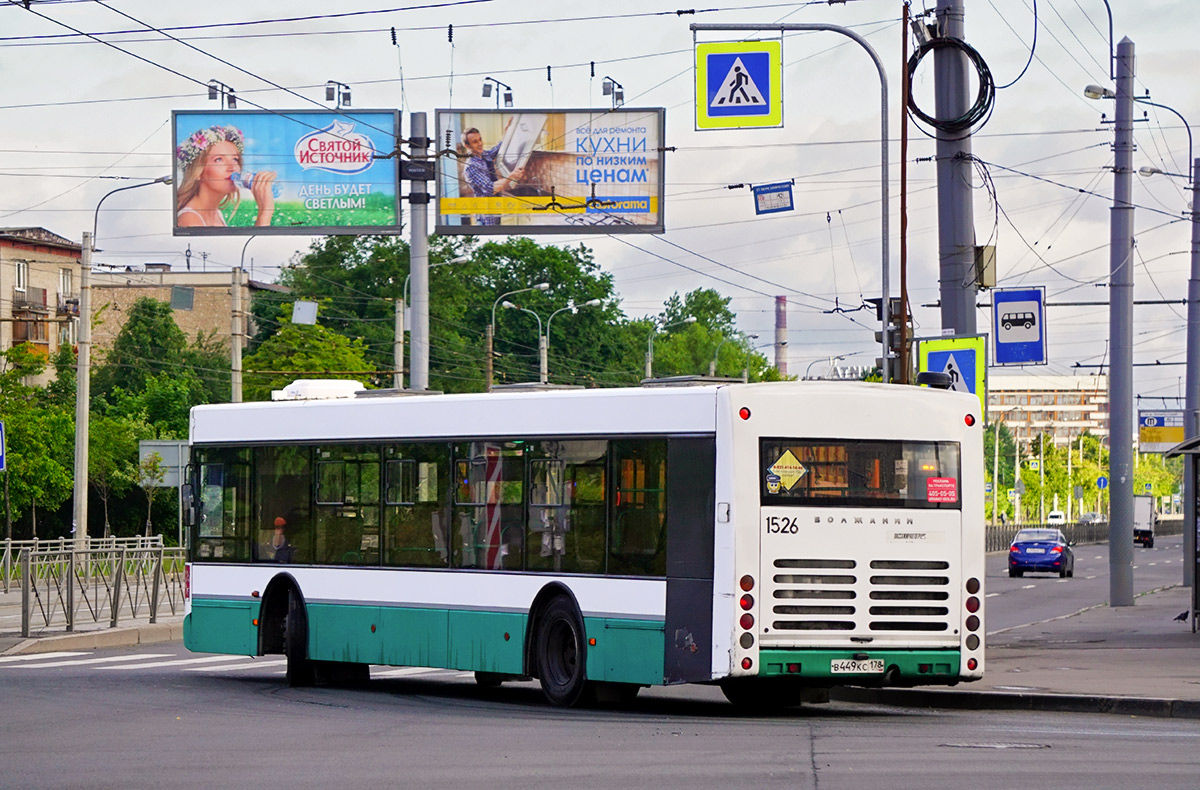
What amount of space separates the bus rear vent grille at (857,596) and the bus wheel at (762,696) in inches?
56.7

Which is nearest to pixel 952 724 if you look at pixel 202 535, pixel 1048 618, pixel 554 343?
pixel 202 535

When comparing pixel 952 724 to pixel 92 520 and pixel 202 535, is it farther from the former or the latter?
pixel 92 520

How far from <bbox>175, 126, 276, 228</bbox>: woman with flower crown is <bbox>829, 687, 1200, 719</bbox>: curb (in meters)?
30.2

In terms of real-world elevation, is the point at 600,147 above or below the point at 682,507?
above

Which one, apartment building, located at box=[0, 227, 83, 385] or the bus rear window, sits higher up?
apartment building, located at box=[0, 227, 83, 385]

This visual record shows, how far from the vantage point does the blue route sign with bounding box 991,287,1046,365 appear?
24.7m

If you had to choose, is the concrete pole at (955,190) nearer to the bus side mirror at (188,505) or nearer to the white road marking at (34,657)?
the bus side mirror at (188,505)

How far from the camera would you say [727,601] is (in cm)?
1443

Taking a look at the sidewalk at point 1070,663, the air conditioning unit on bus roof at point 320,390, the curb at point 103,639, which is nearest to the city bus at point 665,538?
the air conditioning unit on bus roof at point 320,390

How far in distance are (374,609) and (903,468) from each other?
216 inches


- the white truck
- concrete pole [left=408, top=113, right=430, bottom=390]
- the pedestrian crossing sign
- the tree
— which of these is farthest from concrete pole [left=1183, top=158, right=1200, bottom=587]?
the white truck

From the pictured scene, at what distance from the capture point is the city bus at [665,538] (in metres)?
14.6

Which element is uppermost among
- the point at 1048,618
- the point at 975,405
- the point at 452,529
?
the point at 975,405

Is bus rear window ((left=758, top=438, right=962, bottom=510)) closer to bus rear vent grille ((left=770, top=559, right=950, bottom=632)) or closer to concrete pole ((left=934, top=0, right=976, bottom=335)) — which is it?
bus rear vent grille ((left=770, top=559, right=950, bottom=632))
